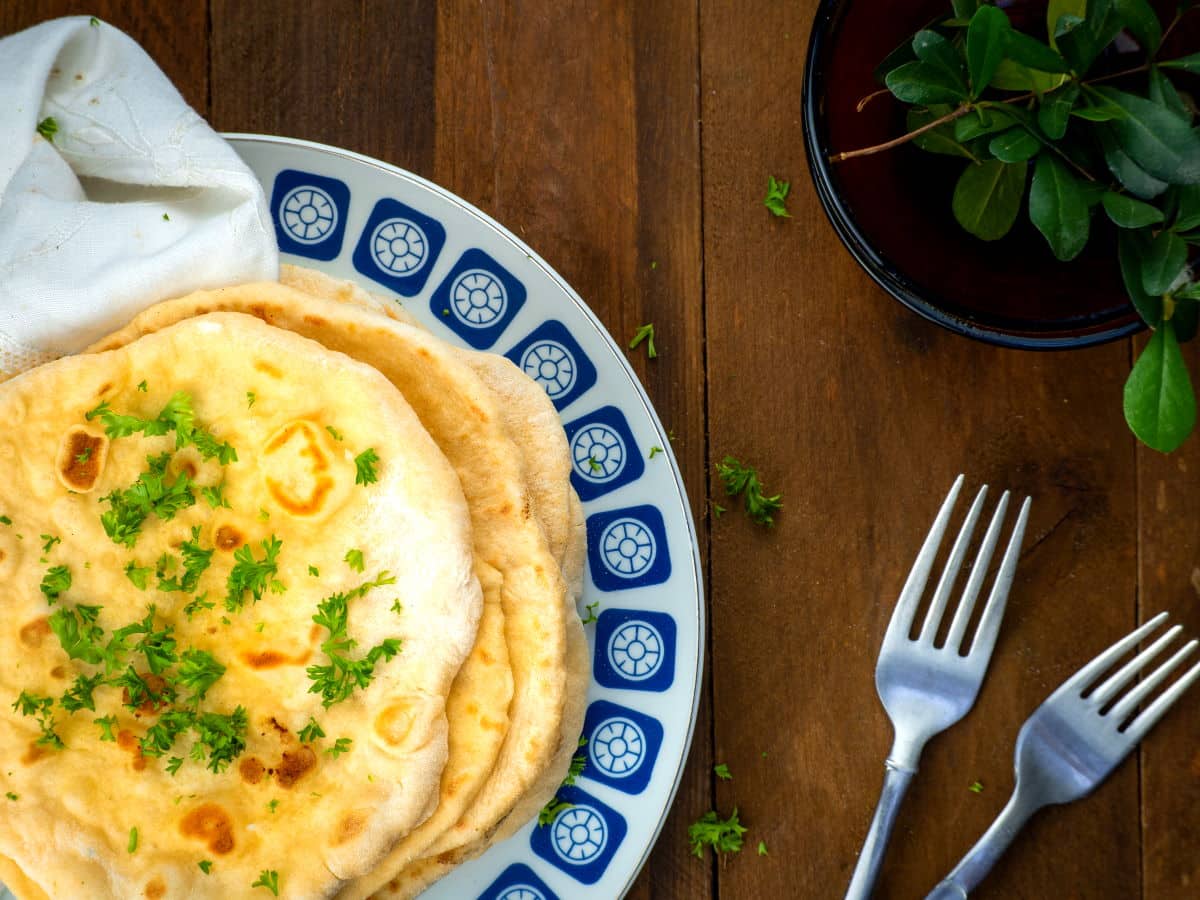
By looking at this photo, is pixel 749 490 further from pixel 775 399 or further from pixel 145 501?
pixel 145 501

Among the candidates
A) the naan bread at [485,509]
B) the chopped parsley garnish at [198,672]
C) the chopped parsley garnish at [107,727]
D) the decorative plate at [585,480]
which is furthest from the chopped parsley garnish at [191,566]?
the decorative plate at [585,480]

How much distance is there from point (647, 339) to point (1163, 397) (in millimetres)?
987

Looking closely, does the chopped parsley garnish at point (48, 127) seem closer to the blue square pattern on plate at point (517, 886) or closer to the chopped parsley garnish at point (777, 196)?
the chopped parsley garnish at point (777, 196)

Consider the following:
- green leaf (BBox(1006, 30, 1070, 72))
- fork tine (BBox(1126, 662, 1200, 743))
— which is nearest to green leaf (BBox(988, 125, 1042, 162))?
green leaf (BBox(1006, 30, 1070, 72))

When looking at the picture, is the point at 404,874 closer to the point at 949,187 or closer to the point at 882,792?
the point at 882,792

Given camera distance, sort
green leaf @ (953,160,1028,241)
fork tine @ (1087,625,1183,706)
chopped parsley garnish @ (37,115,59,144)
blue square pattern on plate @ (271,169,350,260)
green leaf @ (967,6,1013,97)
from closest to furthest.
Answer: green leaf @ (967,6,1013,97) < green leaf @ (953,160,1028,241) < chopped parsley garnish @ (37,115,59,144) < blue square pattern on plate @ (271,169,350,260) < fork tine @ (1087,625,1183,706)

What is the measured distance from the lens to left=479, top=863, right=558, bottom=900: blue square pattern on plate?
2053 mm

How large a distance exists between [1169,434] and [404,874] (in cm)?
151

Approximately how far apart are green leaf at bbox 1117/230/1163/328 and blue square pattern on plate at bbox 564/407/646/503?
902mm

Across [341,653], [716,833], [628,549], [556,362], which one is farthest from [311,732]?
[716,833]

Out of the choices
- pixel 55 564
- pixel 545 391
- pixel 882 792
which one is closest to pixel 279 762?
pixel 55 564

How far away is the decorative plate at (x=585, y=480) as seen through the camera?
204cm

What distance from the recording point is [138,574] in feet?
5.54

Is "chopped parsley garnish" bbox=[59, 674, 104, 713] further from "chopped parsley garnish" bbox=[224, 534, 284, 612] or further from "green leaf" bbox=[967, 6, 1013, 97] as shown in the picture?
"green leaf" bbox=[967, 6, 1013, 97]
